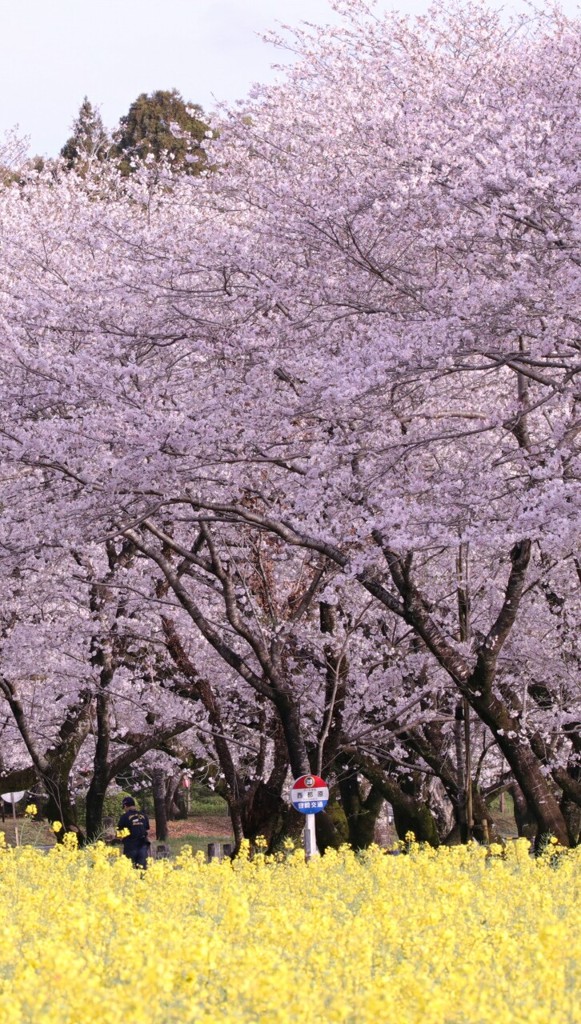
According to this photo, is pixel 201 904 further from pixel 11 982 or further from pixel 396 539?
pixel 396 539

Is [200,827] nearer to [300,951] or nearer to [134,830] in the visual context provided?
[134,830]

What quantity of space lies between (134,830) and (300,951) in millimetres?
10012

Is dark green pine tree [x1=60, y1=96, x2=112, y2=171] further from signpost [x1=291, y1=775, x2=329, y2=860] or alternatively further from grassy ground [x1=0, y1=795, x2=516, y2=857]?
signpost [x1=291, y1=775, x2=329, y2=860]

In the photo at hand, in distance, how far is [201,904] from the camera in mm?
8195

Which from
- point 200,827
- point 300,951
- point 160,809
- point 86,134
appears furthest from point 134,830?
point 86,134

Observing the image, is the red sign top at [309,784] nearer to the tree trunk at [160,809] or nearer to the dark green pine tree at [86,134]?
the tree trunk at [160,809]

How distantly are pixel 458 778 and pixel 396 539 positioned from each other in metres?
7.40

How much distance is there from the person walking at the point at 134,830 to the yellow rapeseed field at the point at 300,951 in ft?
20.5

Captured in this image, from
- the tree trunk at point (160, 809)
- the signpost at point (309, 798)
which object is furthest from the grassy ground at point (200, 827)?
the signpost at point (309, 798)

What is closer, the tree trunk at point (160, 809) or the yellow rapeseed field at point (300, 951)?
the yellow rapeseed field at point (300, 951)

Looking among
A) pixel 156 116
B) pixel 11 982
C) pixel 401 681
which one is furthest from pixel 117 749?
pixel 156 116

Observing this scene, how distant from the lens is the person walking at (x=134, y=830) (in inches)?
619

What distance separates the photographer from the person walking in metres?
15.7

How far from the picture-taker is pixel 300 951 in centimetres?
617
